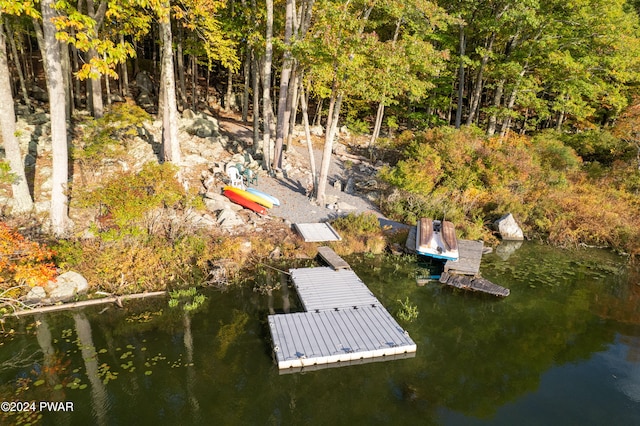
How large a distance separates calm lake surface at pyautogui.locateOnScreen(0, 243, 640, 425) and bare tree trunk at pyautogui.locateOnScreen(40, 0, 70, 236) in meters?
3.63

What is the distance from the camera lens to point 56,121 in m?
10.7

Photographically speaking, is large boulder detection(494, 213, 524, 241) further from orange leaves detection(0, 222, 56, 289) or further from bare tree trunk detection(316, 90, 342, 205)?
orange leaves detection(0, 222, 56, 289)

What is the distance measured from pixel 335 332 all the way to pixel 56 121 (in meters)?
10.4

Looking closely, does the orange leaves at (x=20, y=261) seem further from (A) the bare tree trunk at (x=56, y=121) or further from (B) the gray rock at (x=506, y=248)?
(B) the gray rock at (x=506, y=248)

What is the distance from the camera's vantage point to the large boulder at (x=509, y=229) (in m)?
17.4

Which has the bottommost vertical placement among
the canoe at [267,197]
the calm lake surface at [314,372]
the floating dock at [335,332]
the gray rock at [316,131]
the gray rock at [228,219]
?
the calm lake surface at [314,372]

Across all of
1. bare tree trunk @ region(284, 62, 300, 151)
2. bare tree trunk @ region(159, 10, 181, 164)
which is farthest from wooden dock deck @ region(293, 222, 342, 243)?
bare tree trunk @ region(284, 62, 300, 151)

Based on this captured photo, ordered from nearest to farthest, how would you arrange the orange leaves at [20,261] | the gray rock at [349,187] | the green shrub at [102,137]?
the orange leaves at [20,261] → the green shrub at [102,137] → the gray rock at [349,187]

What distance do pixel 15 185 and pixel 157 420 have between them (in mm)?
10102

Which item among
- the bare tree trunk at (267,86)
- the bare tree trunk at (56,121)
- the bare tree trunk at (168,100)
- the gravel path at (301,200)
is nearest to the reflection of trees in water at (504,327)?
the gravel path at (301,200)

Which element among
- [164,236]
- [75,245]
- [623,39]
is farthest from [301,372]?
[623,39]

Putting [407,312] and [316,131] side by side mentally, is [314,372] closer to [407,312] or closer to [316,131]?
[407,312]

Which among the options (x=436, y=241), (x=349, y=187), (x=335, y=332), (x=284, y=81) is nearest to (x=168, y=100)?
(x=284, y=81)

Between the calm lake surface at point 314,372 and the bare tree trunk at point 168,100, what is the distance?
7486 mm
